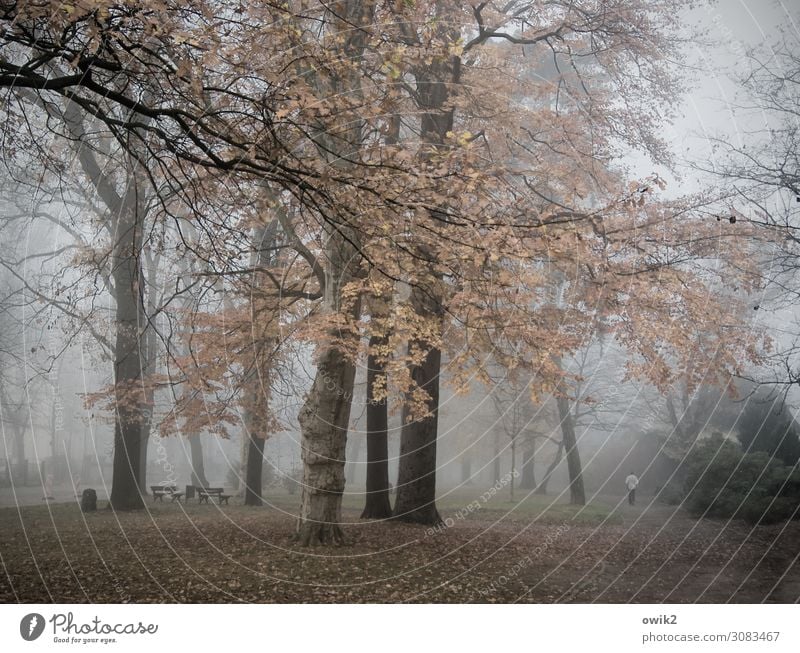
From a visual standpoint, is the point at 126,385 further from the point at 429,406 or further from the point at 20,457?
the point at 429,406

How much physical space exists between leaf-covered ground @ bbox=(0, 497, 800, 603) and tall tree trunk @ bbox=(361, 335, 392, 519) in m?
0.85

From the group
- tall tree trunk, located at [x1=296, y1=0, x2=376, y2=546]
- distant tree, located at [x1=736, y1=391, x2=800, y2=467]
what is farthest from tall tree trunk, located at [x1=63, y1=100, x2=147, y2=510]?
distant tree, located at [x1=736, y1=391, x2=800, y2=467]

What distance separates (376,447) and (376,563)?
308 centimetres

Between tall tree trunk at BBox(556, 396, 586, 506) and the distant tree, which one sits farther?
tall tree trunk at BBox(556, 396, 586, 506)

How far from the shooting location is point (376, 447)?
27.1ft

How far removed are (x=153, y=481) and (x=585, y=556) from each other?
8247 mm

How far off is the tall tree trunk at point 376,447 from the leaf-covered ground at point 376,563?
0.85 m

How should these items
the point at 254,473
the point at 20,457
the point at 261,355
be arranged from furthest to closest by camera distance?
the point at 254,473 → the point at 20,457 → the point at 261,355

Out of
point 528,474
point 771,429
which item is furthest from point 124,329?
point 528,474

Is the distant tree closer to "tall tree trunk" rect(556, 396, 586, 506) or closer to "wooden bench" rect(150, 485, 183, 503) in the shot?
"tall tree trunk" rect(556, 396, 586, 506)

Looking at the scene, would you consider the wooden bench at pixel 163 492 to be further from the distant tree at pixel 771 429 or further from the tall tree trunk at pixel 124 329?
the distant tree at pixel 771 429

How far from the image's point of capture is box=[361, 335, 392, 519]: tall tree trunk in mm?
6328

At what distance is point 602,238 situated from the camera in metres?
6.11
